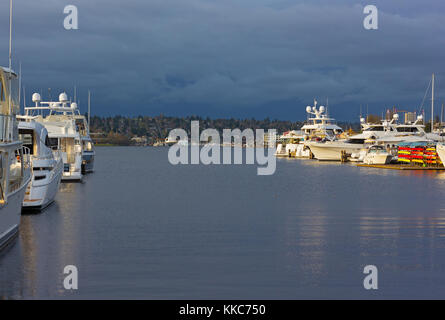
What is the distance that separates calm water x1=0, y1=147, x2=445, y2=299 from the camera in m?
13.4

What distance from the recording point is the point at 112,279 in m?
14.2

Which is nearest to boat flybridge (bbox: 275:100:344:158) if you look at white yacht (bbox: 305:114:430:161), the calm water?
white yacht (bbox: 305:114:430:161)

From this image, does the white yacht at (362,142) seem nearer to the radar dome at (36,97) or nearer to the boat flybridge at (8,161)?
the radar dome at (36,97)

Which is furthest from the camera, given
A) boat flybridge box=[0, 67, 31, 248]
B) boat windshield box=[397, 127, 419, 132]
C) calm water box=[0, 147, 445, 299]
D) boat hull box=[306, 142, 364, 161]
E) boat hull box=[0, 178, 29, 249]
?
boat windshield box=[397, 127, 419, 132]

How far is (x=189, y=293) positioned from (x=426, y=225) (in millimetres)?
13684

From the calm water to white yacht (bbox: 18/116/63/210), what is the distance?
84 centimetres

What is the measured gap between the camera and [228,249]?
18.1 metres

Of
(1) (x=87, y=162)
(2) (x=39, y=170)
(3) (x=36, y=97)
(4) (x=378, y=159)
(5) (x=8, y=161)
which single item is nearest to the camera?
(5) (x=8, y=161)

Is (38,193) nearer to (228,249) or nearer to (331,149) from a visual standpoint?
(228,249)

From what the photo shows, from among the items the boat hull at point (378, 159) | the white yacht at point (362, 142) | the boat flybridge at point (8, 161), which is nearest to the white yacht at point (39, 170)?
the boat flybridge at point (8, 161)

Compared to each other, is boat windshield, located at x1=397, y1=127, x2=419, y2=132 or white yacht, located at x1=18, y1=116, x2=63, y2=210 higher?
boat windshield, located at x1=397, y1=127, x2=419, y2=132

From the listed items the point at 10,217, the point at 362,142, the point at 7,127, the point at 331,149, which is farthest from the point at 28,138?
the point at 362,142

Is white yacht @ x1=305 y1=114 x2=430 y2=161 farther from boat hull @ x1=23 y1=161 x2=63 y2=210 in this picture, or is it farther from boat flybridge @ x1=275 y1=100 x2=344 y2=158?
boat hull @ x1=23 y1=161 x2=63 y2=210

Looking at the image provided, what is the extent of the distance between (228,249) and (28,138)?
14822 millimetres
